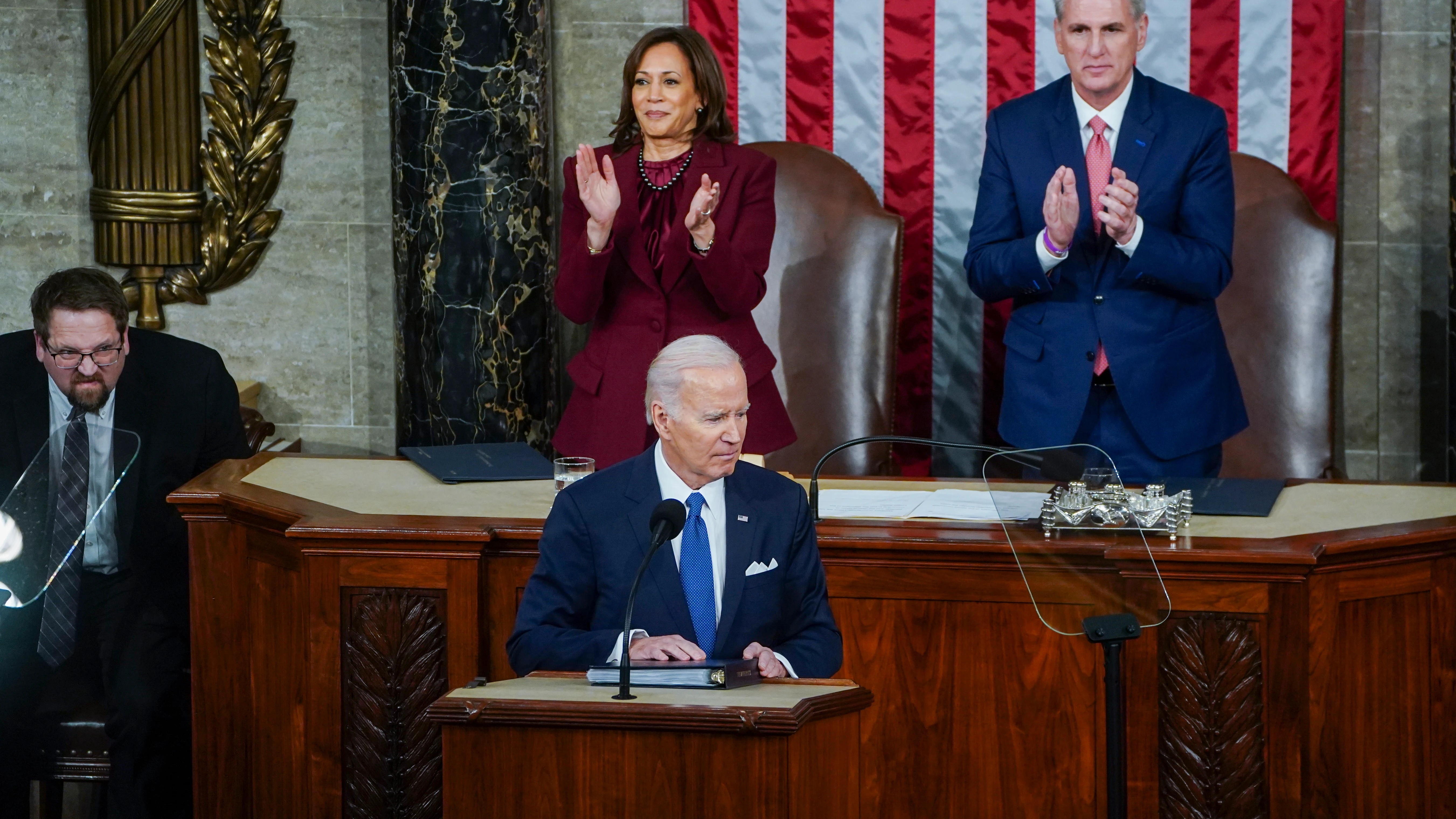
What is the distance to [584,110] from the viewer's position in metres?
5.77

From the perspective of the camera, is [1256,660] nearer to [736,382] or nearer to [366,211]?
[736,382]

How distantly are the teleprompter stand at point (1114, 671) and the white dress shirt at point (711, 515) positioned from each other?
0.54m

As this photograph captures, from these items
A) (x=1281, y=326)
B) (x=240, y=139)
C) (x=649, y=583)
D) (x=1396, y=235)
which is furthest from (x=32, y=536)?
(x=1396, y=235)

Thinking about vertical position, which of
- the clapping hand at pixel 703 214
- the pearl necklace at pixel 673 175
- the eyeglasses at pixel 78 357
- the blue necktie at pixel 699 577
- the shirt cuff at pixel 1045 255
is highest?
the pearl necklace at pixel 673 175

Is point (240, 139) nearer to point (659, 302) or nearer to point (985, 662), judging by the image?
point (659, 302)

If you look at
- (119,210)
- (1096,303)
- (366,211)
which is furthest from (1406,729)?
(119,210)

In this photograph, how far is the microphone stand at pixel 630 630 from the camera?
231 centimetres

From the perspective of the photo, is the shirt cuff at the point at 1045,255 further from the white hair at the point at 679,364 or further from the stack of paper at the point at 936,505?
the white hair at the point at 679,364

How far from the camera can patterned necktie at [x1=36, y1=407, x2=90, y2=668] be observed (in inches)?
144

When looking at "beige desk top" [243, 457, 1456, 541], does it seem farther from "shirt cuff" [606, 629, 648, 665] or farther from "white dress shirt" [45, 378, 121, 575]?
"shirt cuff" [606, 629, 648, 665]

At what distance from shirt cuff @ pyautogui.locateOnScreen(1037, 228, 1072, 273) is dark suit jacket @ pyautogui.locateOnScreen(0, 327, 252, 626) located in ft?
6.49

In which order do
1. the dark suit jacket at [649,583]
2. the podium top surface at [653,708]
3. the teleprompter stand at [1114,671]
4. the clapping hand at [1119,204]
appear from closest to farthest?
the podium top surface at [653,708] < the teleprompter stand at [1114,671] < the dark suit jacket at [649,583] < the clapping hand at [1119,204]

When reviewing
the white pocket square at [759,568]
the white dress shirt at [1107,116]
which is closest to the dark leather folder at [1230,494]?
the white dress shirt at [1107,116]

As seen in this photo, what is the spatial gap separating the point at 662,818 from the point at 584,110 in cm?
390
